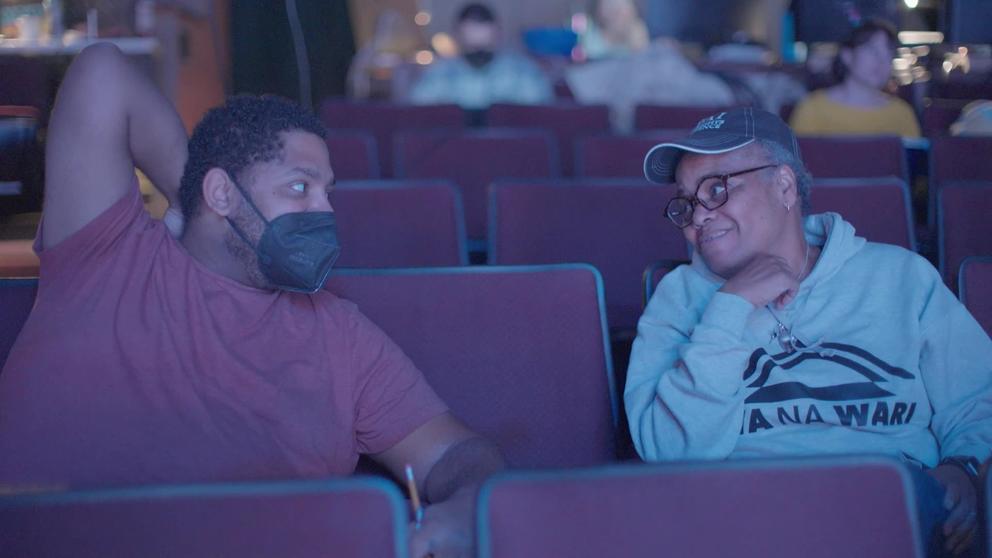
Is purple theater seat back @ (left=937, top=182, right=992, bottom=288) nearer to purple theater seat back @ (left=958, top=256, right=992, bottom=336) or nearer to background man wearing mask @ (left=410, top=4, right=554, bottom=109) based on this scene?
purple theater seat back @ (left=958, top=256, right=992, bottom=336)

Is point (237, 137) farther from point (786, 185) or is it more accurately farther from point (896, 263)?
point (896, 263)

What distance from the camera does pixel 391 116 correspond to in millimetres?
4465

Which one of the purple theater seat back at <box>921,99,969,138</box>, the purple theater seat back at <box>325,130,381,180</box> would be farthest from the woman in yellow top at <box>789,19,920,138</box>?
the purple theater seat back at <box>325,130,381,180</box>

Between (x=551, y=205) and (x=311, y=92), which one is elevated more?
(x=311, y=92)

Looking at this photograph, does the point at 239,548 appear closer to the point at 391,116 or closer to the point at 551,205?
the point at 551,205

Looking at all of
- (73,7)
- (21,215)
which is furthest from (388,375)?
(73,7)

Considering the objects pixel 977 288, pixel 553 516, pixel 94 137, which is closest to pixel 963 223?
pixel 977 288

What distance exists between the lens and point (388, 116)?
14.6ft

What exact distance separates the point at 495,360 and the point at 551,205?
730 mm

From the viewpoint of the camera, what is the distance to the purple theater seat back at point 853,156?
333 centimetres

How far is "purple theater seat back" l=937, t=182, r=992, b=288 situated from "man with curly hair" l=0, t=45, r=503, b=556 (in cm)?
145

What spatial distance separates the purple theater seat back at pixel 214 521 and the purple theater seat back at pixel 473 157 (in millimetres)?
2523

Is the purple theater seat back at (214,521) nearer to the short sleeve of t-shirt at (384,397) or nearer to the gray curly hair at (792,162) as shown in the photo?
the short sleeve of t-shirt at (384,397)

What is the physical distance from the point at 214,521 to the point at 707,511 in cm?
49
